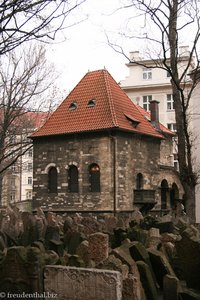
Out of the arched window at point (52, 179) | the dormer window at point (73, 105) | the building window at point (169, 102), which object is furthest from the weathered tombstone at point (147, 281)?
the building window at point (169, 102)

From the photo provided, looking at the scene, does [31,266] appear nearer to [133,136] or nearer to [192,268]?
[192,268]

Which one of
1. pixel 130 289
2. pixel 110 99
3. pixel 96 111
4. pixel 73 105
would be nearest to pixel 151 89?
pixel 73 105

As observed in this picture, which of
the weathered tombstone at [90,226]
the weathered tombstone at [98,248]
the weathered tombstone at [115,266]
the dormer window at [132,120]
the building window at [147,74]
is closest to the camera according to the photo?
the weathered tombstone at [115,266]

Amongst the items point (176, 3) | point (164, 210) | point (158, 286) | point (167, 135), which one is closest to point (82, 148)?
point (164, 210)

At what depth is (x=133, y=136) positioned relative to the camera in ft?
92.1

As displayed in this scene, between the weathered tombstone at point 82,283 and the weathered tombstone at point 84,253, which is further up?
the weathered tombstone at point 84,253

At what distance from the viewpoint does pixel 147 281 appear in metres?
5.03

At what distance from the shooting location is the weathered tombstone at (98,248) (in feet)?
19.4

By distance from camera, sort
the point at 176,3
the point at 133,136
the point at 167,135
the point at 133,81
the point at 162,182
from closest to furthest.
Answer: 1. the point at 176,3
2. the point at 133,136
3. the point at 162,182
4. the point at 167,135
5. the point at 133,81

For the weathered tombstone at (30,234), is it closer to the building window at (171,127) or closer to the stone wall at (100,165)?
the stone wall at (100,165)

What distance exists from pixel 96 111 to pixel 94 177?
412 centimetres

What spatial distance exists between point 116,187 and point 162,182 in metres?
5.86

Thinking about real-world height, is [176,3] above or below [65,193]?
above

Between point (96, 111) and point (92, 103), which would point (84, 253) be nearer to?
point (96, 111)
